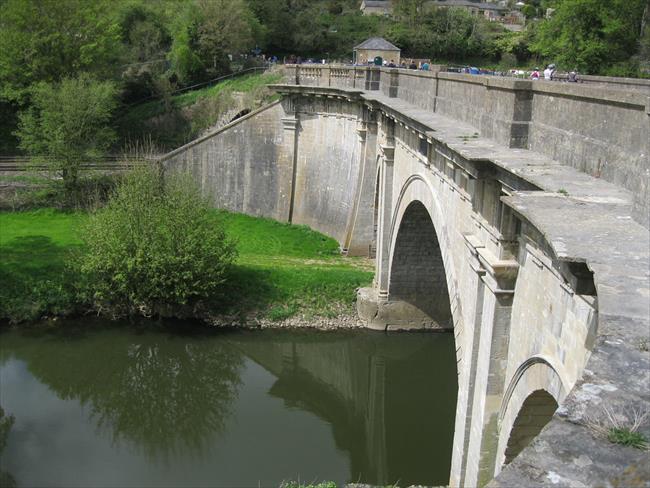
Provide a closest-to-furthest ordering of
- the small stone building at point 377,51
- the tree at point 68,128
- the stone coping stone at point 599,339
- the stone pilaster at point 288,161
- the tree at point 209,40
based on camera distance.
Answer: the stone coping stone at point 599,339, the stone pilaster at point 288,161, the tree at point 68,128, the small stone building at point 377,51, the tree at point 209,40

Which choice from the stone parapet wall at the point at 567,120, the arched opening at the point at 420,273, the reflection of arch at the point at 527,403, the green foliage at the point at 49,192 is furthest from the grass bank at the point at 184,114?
the reflection of arch at the point at 527,403

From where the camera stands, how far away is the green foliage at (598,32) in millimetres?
30266

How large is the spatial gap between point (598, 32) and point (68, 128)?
23.4m

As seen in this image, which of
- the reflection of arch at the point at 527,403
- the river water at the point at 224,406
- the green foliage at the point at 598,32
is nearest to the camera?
the reflection of arch at the point at 527,403

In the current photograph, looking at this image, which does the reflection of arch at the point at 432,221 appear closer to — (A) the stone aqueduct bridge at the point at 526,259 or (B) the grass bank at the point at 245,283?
(A) the stone aqueduct bridge at the point at 526,259

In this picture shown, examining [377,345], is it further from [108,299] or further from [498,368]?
[498,368]

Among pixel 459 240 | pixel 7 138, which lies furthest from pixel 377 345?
pixel 7 138

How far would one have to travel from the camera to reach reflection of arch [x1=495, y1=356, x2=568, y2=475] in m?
6.86

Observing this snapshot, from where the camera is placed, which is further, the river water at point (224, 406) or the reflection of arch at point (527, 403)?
the river water at point (224, 406)

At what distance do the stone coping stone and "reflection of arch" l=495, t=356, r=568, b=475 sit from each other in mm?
1607

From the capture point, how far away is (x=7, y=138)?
35.7 metres

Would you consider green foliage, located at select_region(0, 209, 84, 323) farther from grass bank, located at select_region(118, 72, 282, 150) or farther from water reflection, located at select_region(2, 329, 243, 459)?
grass bank, located at select_region(118, 72, 282, 150)

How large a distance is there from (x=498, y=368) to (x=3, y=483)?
1052 centimetres

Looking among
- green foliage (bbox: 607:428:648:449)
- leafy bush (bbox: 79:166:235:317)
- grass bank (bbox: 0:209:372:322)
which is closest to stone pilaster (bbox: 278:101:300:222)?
grass bank (bbox: 0:209:372:322)
